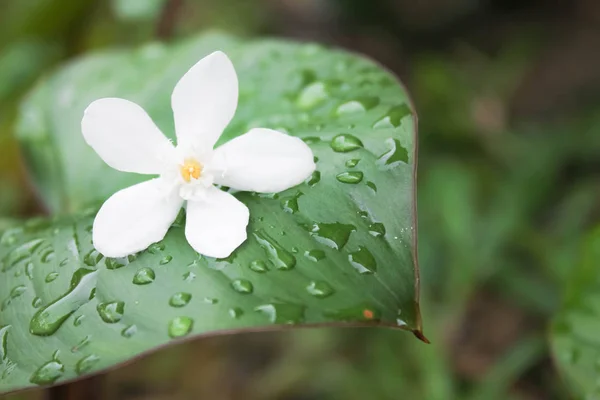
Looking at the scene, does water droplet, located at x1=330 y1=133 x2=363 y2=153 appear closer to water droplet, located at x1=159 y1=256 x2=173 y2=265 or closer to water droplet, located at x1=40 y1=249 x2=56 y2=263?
water droplet, located at x1=159 y1=256 x2=173 y2=265

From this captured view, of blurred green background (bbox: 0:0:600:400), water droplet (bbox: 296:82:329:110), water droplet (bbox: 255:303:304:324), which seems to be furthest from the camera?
blurred green background (bbox: 0:0:600:400)

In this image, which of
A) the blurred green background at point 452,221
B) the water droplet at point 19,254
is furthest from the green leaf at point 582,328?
the water droplet at point 19,254

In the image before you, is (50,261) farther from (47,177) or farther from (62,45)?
(62,45)

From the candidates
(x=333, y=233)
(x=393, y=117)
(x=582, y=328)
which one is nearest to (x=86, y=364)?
(x=333, y=233)

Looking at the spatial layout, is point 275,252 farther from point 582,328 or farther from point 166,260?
point 582,328

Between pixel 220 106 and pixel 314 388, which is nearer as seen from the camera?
pixel 220 106


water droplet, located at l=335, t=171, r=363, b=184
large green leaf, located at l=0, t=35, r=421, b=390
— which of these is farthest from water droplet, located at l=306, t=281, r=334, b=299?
water droplet, located at l=335, t=171, r=363, b=184

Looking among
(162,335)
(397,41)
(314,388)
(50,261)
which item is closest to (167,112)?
(50,261)
